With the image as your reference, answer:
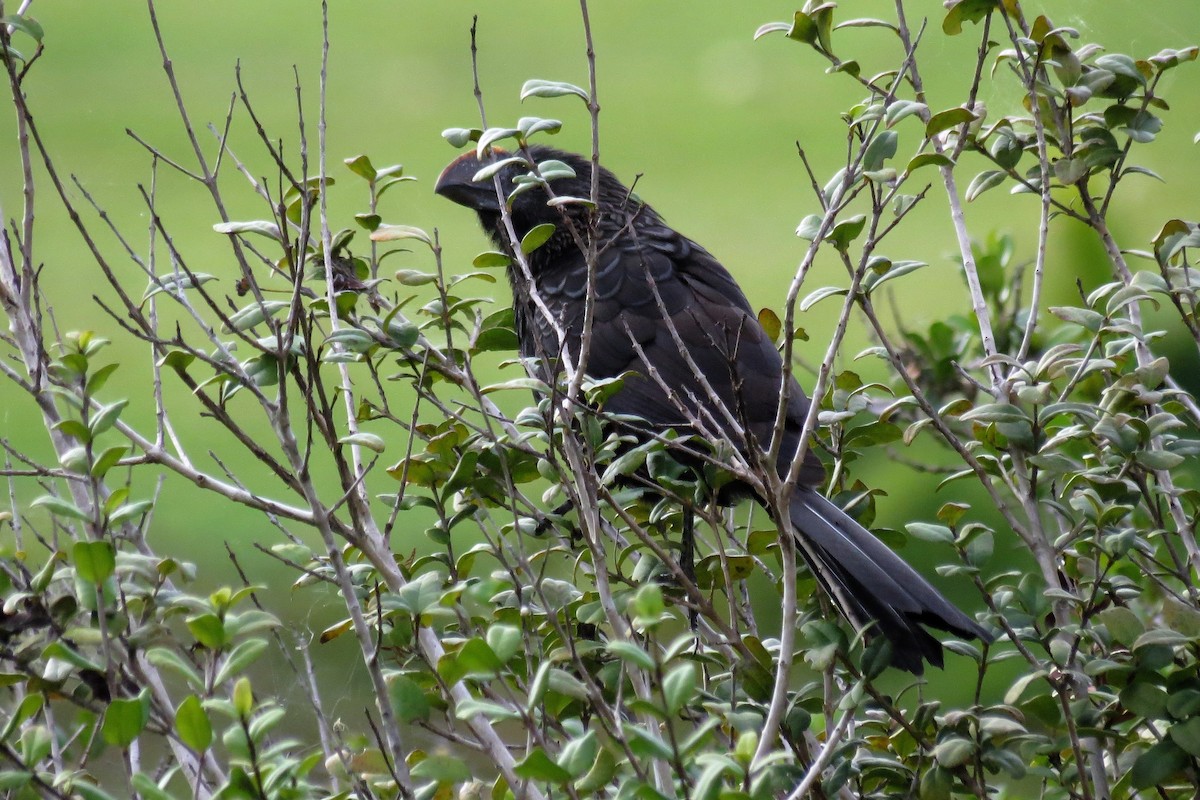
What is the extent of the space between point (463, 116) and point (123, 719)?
4.40 m

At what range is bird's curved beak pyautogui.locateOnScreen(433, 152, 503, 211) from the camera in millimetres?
2461

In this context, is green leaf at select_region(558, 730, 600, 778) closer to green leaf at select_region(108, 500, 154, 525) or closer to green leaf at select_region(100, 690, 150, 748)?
green leaf at select_region(100, 690, 150, 748)

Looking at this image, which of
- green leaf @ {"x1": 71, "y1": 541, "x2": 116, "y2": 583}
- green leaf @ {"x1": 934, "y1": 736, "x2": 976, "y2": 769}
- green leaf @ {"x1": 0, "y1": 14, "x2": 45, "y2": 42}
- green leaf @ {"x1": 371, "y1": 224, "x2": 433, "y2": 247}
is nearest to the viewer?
green leaf @ {"x1": 71, "y1": 541, "x2": 116, "y2": 583}

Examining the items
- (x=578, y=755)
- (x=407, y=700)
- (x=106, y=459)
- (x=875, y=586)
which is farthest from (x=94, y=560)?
(x=875, y=586)

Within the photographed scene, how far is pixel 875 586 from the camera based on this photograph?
1.51m

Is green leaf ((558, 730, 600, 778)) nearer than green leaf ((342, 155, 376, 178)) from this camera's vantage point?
Yes

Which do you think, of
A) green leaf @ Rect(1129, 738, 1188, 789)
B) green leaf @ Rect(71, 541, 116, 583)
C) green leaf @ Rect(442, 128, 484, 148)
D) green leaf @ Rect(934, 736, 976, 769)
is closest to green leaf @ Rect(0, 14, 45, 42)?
green leaf @ Rect(442, 128, 484, 148)

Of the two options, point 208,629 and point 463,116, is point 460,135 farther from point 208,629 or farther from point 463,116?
point 463,116

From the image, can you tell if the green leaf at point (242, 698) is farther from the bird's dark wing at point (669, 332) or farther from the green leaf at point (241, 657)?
the bird's dark wing at point (669, 332)

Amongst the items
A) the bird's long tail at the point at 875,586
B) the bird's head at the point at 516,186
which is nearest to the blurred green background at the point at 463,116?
the bird's head at the point at 516,186

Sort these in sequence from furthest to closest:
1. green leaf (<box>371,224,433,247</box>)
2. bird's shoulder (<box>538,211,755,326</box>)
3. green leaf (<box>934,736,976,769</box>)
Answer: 1. bird's shoulder (<box>538,211,755,326</box>)
2. green leaf (<box>371,224,433,247</box>)
3. green leaf (<box>934,736,976,769</box>)

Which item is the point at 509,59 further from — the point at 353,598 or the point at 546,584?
the point at 353,598

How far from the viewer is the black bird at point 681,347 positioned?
58.6 inches

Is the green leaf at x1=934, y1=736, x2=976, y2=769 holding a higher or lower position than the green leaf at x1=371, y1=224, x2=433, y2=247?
lower
